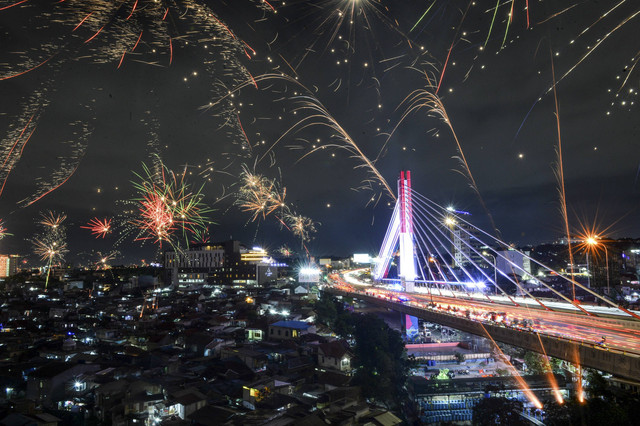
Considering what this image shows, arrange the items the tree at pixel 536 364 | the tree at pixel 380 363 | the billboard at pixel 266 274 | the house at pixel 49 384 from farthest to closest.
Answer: the billboard at pixel 266 274
the tree at pixel 536 364
the tree at pixel 380 363
the house at pixel 49 384

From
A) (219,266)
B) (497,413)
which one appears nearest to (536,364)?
(497,413)

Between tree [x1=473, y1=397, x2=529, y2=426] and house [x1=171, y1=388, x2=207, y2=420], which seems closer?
house [x1=171, y1=388, x2=207, y2=420]

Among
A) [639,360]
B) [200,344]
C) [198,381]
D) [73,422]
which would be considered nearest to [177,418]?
[198,381]

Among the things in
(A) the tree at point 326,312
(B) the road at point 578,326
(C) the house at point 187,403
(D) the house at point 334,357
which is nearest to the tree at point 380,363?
(D) the house at point 334,357

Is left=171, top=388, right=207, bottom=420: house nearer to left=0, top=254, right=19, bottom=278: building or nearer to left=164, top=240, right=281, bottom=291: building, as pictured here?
left=164, top=240, right=281, bottom=291: building

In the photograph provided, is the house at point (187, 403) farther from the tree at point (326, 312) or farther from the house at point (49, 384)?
the tree at point (326, 312)

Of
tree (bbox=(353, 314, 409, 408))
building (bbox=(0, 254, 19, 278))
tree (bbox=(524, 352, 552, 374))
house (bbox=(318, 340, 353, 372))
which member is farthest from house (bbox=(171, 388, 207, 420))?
building (bbox=(0, 254, 19, 278))
